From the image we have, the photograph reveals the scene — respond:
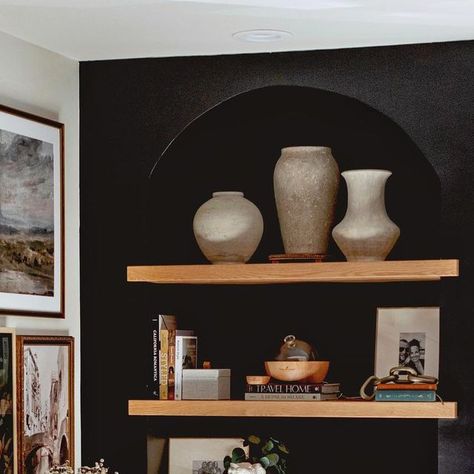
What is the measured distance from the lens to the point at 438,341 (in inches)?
155

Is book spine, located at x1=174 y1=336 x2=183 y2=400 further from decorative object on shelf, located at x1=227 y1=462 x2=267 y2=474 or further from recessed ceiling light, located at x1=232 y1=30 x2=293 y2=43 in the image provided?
recessed ceiling light, located at x1=232 y1=30 x2=293 y2=43

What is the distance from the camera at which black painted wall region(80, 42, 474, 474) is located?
3777 millimetres

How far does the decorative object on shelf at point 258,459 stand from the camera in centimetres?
389

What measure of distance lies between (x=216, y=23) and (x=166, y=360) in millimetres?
1162

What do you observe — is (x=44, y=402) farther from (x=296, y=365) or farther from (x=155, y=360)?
(x=296, y=365)

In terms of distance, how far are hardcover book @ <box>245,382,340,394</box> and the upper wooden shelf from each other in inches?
13.5

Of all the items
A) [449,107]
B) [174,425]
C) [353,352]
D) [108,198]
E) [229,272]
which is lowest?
[174,425]

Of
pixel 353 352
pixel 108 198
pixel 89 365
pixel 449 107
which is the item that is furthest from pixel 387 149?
pixel 89 365

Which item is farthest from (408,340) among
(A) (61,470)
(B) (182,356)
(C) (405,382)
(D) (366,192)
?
(A) (61,470)

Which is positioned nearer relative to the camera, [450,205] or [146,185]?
[450,205]

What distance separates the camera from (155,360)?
13.2 ft

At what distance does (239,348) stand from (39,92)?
120 centimetres

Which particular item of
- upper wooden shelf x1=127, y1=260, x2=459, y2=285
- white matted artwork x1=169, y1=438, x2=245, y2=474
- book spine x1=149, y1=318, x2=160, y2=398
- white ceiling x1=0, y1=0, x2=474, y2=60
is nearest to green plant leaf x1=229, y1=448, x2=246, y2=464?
white matted artwork x1=169, y1=438, x2=245, y2=474

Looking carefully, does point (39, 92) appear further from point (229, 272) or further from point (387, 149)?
point (387, 149)
